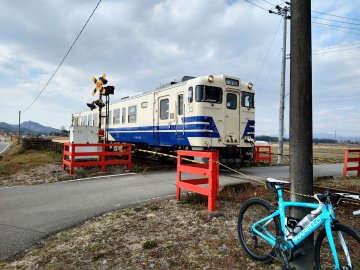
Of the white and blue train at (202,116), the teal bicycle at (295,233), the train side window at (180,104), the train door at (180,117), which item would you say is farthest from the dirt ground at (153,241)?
the train side window at (180,104)

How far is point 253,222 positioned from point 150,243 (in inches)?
62.1

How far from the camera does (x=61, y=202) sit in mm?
7953

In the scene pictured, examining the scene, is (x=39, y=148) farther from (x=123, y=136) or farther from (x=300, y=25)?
(x=300, y=25)

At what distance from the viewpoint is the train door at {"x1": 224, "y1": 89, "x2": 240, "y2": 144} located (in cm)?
1305

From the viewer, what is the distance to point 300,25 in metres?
3.94

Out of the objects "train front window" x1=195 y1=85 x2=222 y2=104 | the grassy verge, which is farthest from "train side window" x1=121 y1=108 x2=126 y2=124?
the grassy verge

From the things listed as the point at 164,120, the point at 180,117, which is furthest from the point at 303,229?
the point at 164,120

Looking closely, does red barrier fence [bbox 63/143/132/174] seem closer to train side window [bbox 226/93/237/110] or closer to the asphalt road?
the asphalt road

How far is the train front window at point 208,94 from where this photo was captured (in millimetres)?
12320

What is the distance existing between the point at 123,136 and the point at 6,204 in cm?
1146

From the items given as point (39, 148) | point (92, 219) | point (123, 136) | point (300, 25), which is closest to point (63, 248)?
point (92, 219)

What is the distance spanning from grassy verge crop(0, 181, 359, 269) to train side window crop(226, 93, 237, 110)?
22.8ft

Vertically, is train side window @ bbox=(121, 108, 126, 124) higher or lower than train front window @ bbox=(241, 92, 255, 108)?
lower

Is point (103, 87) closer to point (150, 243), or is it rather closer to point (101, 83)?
point (101, 83)
